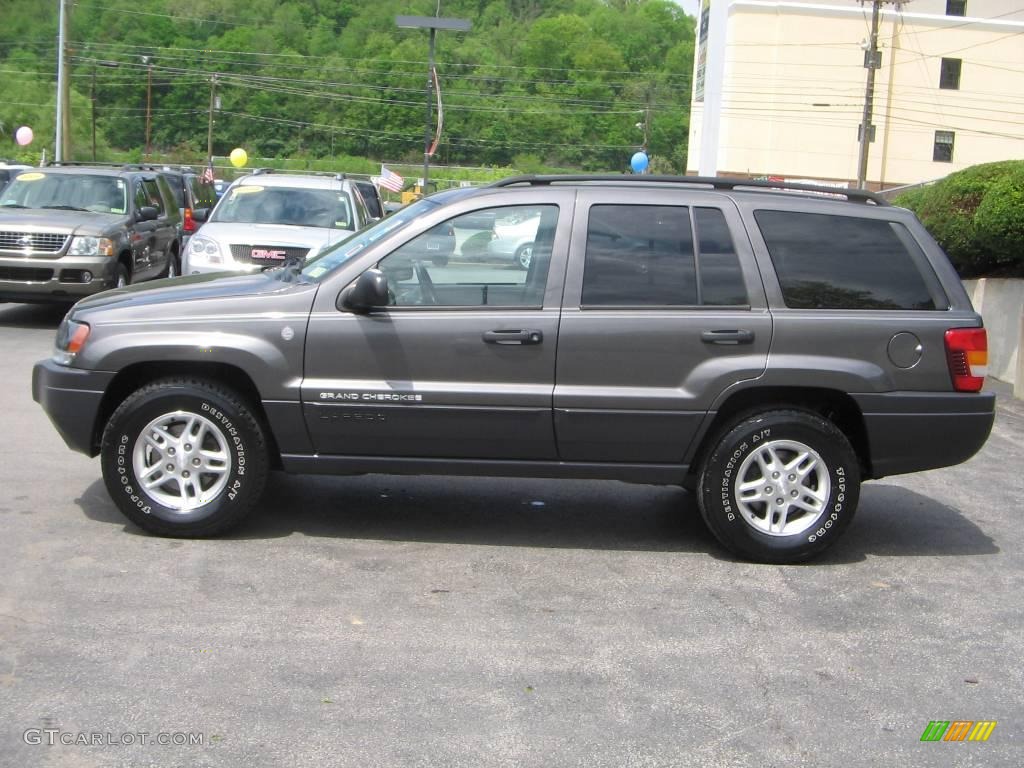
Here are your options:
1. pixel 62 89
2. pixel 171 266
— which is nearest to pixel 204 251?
pixel 171 266

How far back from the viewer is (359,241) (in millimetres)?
6453

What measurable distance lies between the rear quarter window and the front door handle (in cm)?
A: 129

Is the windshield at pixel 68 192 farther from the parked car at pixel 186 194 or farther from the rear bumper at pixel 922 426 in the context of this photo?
the rear bumper at pixel 922 426

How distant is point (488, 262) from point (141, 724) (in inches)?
114

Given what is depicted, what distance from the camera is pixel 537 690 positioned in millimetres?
4473

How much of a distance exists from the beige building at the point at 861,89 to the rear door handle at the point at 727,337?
6541 centimetres

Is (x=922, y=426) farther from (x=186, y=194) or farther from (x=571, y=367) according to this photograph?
(x=186, y=194)

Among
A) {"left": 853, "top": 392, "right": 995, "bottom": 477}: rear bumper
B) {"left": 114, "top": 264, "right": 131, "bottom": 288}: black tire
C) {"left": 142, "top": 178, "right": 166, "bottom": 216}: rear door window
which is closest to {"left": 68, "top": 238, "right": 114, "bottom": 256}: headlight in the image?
{"left": 114, "top": 264, "right": 131, "bottom": 288}: black tire

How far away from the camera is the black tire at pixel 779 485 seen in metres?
6.05

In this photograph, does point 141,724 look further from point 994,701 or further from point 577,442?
point 994,701

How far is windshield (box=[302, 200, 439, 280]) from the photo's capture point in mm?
6145

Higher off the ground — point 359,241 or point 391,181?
point 391,181

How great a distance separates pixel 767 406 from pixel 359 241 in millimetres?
2312

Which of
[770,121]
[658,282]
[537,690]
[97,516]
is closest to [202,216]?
[97,516]
